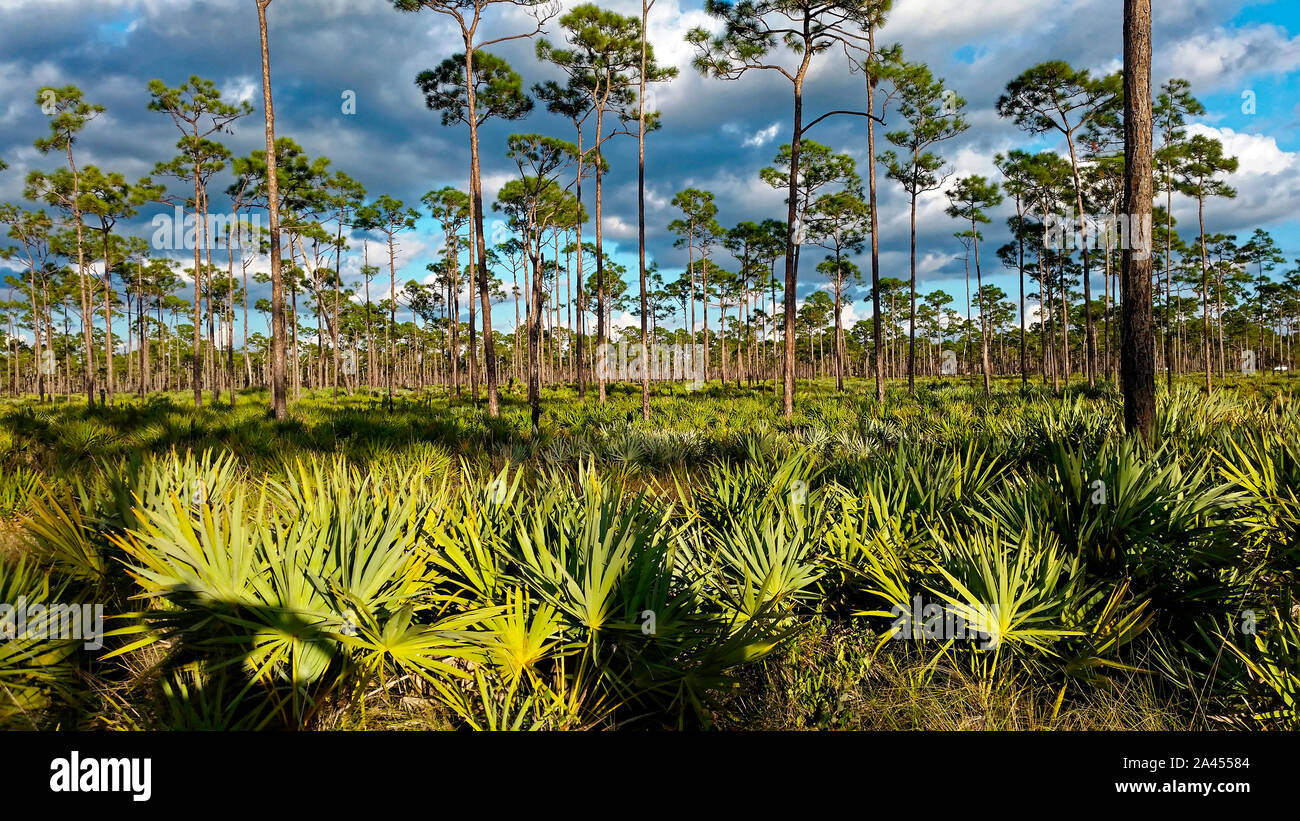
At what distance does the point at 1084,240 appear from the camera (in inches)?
1113

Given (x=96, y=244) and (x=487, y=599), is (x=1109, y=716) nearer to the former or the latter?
(x=487, y=599)

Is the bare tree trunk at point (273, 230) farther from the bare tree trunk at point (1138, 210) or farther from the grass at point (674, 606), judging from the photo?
the bare tree trunk at point (1138, 210)

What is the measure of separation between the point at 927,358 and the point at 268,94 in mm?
95428

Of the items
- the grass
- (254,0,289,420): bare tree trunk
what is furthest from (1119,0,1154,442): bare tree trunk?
(254,0,289,420): bare tree trunk

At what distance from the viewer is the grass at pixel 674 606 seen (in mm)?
2426

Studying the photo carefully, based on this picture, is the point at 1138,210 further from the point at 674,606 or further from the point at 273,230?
the point at 273,230

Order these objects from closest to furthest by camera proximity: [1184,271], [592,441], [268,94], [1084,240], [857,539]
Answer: [857,539] < [592,441] < [268,94] < [1084,240] < [1184,271]

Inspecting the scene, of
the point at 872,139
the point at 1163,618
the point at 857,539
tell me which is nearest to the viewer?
the point at 1163,618

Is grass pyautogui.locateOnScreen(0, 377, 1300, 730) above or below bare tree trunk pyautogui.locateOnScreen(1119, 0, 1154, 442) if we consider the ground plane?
below

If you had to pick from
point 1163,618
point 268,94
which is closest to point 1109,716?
point 1163,618

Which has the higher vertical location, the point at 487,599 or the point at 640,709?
the point at 487,599

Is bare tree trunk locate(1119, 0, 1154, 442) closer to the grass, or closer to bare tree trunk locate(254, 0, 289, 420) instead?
the grass

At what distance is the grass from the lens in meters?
2.43

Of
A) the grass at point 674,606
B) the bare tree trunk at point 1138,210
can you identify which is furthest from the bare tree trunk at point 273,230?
the bare tree trunk at point 1138,210
